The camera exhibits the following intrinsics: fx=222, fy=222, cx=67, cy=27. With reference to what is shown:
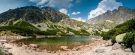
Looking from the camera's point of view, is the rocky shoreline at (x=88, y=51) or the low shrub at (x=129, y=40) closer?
the rocky shoreline at (x=88, y=51)

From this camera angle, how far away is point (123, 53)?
121 ft

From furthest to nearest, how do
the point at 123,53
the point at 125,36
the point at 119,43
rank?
the point at 119,43
the point at 125,36
the point at 123,53

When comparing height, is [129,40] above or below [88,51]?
above

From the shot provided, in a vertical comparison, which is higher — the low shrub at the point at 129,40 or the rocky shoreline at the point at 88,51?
the low shrub at the point at 129,40

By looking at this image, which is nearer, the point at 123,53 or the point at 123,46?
the point at 123,53

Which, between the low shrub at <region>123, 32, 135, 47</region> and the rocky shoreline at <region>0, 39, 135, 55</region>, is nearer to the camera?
the rocky shoreline at <region>0, 39, 135, 55</region>

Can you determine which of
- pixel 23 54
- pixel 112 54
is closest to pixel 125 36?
pixel 112 54

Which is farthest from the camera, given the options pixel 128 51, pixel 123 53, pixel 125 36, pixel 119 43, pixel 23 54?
pixel 23 54

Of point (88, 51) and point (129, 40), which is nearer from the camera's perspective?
point (129, 40)

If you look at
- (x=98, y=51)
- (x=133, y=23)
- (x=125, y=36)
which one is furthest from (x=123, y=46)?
(x=133, y=23)

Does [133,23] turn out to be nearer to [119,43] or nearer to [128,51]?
[119,43]

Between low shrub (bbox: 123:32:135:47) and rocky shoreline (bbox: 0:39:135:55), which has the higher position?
low shrub (bbox: 123:32:135:47)

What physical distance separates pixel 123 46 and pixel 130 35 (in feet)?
8.40

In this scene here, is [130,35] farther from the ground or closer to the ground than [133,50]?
farther from the ground
